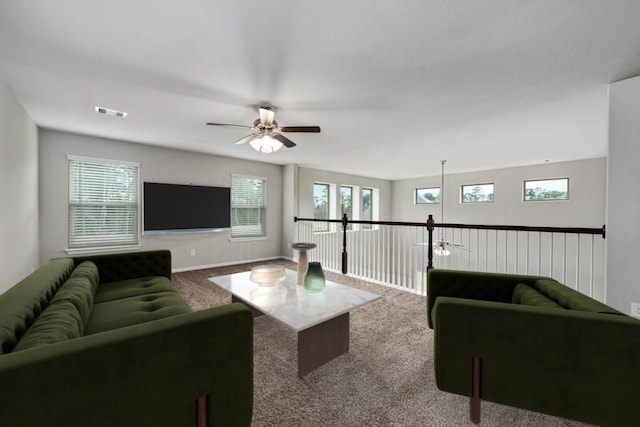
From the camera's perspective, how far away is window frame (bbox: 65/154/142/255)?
3.90 metres

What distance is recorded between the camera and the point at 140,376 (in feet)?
3.16

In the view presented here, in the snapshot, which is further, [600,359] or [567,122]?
[567,122]

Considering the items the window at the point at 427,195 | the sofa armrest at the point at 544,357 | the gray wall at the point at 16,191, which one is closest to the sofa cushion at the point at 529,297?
the sofa armrest at the point at 544,357

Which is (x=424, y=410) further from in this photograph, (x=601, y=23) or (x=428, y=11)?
(x=601, y=23)

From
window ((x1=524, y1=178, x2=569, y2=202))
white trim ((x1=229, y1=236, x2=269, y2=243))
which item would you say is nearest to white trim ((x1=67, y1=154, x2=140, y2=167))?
white trim ((x1=229, y1=236, x2=269, y2=243))

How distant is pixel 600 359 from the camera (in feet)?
3.75

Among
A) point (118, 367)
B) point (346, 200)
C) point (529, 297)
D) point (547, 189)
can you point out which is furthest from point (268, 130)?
point (547, 189)

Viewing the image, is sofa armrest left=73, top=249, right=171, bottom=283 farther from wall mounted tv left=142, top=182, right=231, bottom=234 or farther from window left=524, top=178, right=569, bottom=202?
window left=524, top=178, right=569, bottom=202

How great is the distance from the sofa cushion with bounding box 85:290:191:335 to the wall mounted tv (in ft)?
9.30

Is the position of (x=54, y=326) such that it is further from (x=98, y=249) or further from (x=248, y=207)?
(x=248, y=207)

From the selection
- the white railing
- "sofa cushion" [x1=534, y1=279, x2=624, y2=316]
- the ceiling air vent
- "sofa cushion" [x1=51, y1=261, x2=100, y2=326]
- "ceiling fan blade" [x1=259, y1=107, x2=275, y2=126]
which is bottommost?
the white railing

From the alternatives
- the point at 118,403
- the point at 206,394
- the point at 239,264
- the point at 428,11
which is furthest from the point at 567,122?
the point at 239,264

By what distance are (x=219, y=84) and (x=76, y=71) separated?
3.67ft

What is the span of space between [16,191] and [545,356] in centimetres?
466
